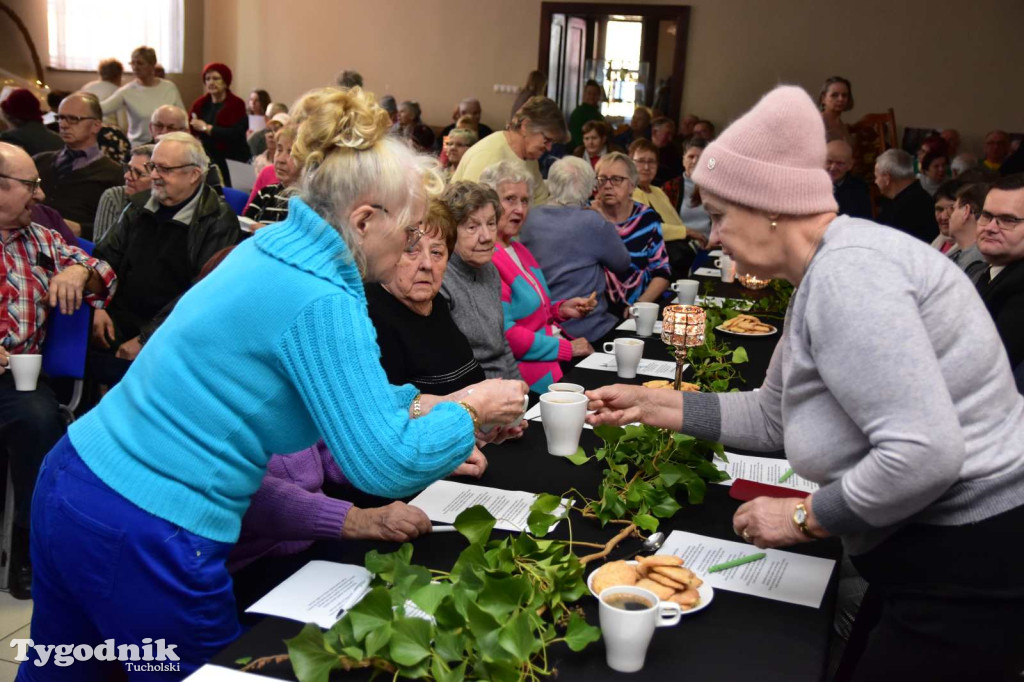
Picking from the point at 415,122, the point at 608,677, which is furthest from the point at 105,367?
the point at 415,122

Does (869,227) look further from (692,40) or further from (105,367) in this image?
(692,40)

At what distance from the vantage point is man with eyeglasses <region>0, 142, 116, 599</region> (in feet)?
9.77

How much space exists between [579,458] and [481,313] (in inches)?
Answer: 49.3

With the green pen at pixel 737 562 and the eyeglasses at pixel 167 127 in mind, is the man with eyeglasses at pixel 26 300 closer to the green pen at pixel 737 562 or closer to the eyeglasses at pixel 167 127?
the green pen at pixel 737 562

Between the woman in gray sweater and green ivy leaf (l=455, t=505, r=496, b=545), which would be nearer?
the woman in gray sweater

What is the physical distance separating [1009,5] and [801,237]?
1089cm

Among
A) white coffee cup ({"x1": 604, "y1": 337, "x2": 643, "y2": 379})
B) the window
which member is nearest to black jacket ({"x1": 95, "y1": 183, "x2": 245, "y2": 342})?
white coffee cup ({"x1": 604, "y1": 337, "x2": 643, "y2": 379})

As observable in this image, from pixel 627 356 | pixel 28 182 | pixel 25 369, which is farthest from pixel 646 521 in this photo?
pixel 28 182

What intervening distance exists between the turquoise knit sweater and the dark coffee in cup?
388mm

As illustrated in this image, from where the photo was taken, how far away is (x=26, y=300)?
3135mm

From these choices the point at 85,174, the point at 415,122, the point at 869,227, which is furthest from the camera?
the point at 415,122

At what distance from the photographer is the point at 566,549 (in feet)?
5.03

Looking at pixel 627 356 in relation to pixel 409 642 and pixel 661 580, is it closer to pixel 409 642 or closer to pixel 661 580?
pixel 661 580

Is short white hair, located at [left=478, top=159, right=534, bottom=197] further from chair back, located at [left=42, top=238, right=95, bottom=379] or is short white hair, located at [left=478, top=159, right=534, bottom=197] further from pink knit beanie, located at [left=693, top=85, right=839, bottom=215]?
pink knit beanie, located at [left=693, top=85, right=839, bottom=215]
